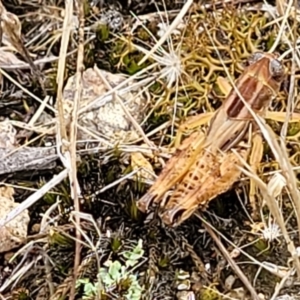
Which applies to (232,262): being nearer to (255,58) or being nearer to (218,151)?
(218,151)

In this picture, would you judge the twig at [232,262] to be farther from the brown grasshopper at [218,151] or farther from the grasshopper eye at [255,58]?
the grasshopper eye at [255,58]

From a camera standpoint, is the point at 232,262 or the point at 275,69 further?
the point at 275,69

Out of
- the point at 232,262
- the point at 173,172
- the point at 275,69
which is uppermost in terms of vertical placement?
the point at 275,69

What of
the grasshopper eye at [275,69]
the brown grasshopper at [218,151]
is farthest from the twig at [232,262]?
the grasshopper eye at [275,69]

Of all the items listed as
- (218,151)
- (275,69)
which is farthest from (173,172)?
(275,69)

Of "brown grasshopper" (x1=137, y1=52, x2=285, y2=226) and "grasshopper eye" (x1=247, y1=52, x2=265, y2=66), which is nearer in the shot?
"brown grasshopper" (x1=137, y1=52, x2=285, y2=226)

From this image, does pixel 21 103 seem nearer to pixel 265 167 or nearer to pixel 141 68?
pixel 141 68

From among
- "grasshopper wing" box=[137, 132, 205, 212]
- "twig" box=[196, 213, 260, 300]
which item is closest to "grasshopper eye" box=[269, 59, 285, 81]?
"grasshopper wing" box=[137, 132, 205, 212]

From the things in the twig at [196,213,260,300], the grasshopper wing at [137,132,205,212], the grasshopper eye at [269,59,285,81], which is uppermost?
the grasshopper eye at [269,59,285,81]

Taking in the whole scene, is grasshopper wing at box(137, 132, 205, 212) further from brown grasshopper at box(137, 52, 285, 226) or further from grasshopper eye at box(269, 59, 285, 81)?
grasshopper eye at box(269, 59, 285, 81)

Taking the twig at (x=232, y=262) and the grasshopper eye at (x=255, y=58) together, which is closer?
the twig at (x=232, y=262)
